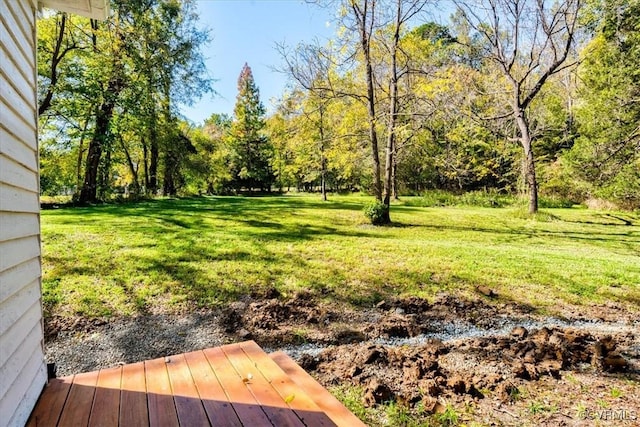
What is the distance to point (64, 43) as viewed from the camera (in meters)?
10.9

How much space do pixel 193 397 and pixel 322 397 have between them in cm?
72

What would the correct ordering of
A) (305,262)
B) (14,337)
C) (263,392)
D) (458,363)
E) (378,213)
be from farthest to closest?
(378,213)
(305,262)
(458,363)
(263,392)
(14,337)

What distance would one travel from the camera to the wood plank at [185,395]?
69.7 inches

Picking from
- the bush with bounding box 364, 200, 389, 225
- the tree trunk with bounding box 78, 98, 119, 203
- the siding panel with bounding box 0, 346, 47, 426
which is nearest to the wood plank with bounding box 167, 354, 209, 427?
the siding panel with bounding box 0, 346, 47, 426

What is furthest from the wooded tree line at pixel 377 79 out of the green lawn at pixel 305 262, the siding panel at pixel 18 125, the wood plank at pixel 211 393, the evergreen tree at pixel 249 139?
the evergreen tree at pixel 249 139

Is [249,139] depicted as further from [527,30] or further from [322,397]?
[322,397]

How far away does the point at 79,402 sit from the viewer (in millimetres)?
1953

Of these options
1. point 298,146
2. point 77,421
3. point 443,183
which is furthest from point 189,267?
point 443,183

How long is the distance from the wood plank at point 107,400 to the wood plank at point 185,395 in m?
0.29

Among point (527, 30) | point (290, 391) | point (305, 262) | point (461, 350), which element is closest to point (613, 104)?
point (527, 30)

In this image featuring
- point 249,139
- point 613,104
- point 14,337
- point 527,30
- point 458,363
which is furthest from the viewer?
point 249,139

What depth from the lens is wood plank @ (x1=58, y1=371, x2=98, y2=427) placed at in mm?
1780

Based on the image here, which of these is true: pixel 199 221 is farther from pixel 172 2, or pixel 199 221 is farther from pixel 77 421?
pixel 172 2

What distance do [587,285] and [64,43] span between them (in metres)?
14.5
